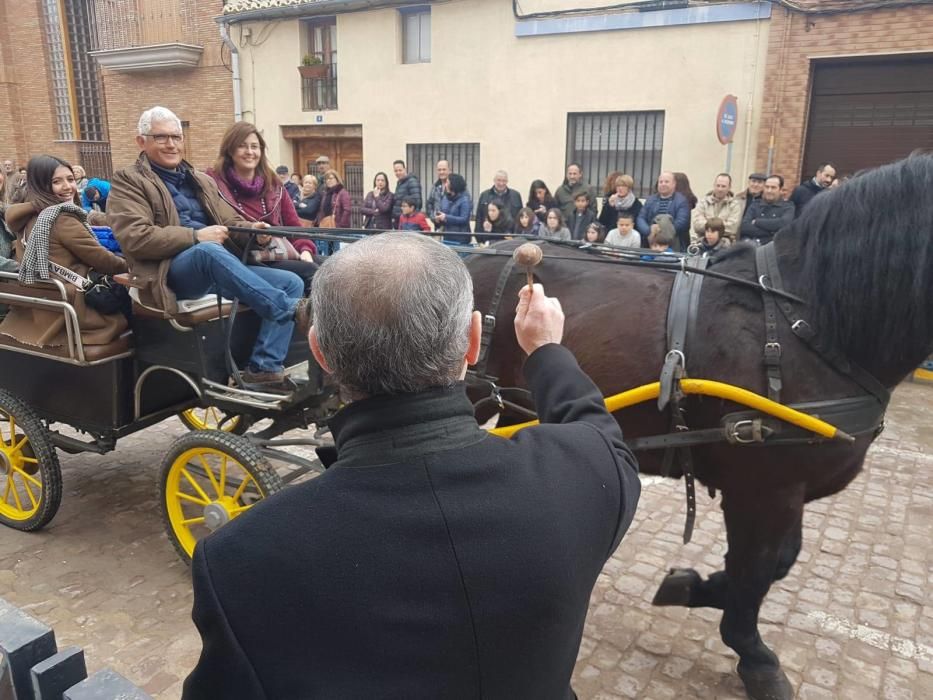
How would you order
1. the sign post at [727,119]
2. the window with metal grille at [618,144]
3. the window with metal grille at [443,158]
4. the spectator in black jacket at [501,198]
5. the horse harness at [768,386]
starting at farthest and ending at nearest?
1. the window with metal grille at [443,158]
2. the window with metal grille at [618,144]
3. the sign post at [727,119]
4. the spectator in black jacket at [501,198]
5. the horse harness at [768,386]

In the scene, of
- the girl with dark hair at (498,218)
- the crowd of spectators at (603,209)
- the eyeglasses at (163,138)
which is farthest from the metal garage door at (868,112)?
the eyeglasses at (163,138)

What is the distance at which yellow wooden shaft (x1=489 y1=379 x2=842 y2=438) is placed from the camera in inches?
92.4

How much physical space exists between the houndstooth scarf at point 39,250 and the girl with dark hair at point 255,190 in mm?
827

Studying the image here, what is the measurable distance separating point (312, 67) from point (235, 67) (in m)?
2.02

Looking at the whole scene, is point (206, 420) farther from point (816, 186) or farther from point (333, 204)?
point (816, 186)

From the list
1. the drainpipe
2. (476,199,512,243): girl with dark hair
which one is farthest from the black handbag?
the drainpipe

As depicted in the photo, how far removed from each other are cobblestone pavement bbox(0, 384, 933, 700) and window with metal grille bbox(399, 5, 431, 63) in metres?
11.0

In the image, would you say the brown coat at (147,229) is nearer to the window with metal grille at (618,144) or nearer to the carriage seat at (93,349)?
the carriage seat at (93,349)

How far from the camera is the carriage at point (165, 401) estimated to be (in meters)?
3.42

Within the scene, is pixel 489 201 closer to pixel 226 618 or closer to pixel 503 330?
pixel 503 330

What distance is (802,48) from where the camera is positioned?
997 centimetres

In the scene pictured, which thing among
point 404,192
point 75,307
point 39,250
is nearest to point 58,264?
point 39,250

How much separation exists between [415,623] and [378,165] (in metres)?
13.8

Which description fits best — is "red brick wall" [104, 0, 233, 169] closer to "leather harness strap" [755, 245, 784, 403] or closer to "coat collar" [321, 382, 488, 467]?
"leather harness strap" [755, 245, 784, 403]
